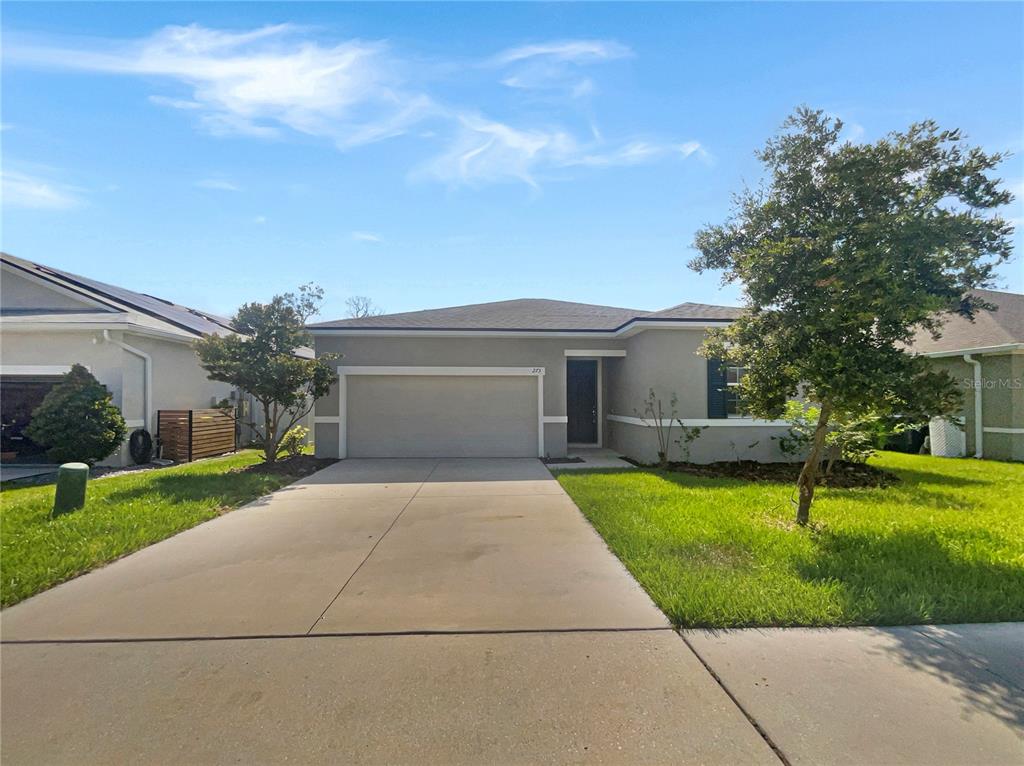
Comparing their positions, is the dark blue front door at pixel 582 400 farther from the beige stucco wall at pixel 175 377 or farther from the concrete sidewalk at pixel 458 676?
the concrete sidewalk at pixel 458 676

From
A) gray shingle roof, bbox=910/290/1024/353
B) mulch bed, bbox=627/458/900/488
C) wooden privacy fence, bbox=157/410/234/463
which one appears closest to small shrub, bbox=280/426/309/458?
wooden privacy fence, bbox=157/410/234/463

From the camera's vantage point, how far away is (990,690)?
2.67 metres

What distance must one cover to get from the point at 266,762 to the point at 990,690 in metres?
3.81

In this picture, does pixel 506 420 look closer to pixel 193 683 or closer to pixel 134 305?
pixel 193 683

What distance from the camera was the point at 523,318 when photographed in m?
12.5

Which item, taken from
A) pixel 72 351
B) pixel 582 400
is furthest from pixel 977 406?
pixel 72 351

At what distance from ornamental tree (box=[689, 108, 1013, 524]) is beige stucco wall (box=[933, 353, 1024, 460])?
8421mm

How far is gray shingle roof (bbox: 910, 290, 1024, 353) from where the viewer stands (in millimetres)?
11445

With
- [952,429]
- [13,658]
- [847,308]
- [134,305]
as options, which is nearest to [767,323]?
[847,308]

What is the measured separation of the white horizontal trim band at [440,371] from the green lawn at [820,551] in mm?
4299

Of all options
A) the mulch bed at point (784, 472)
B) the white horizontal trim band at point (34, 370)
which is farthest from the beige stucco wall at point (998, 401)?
the white horizontal trim band at point (34, 370)

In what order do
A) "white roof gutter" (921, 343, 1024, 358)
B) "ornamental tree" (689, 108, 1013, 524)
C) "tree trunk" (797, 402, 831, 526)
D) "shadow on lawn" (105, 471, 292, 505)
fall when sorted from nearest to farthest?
"ornamental tree" (689, 108, 1013, 524) → "tree trunk" (797, 402, 831, 526) → "shadow on lawn" (105, 471, 292, 505) → "white roof gutter" (921, 343, 1024, 358)

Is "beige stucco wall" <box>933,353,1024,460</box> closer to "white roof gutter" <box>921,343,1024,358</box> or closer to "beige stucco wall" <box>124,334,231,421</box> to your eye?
"white roof gutter" <box>921,343,1024,358</box>

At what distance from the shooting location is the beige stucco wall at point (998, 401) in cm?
1100
